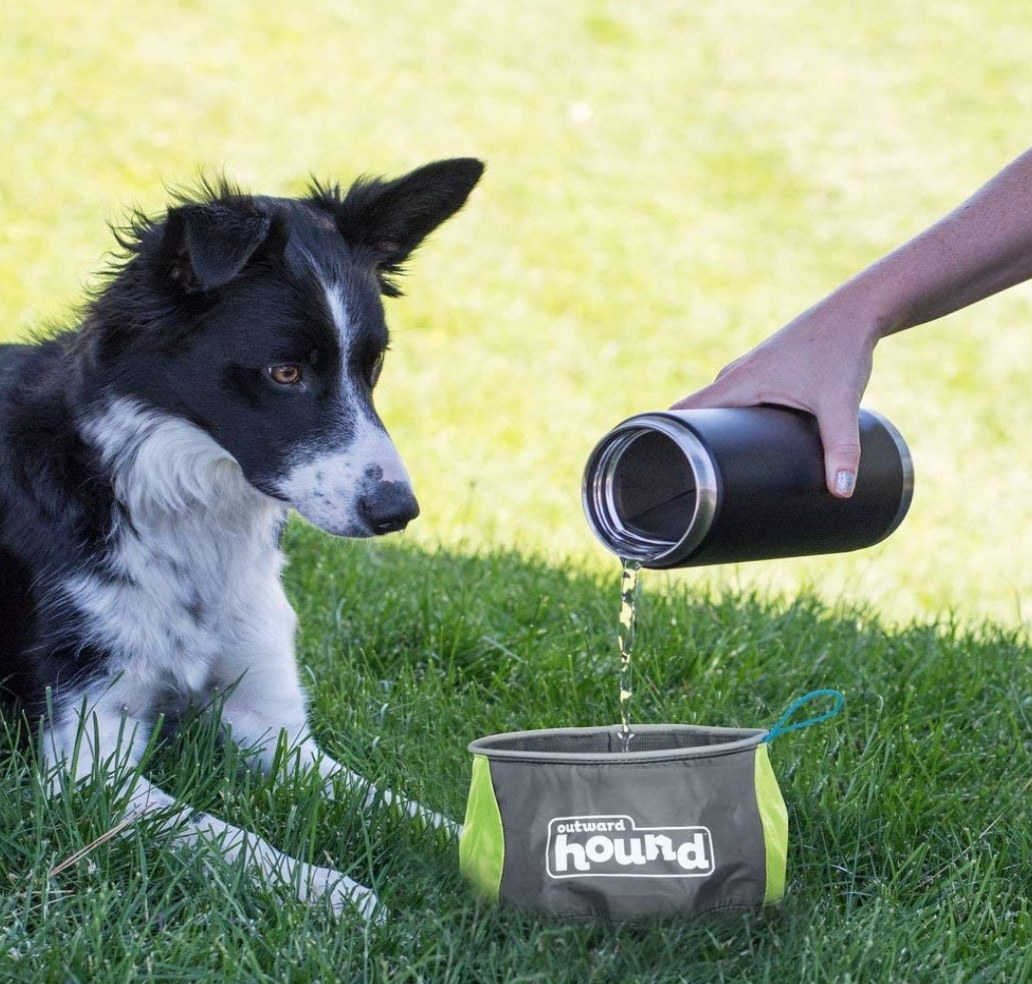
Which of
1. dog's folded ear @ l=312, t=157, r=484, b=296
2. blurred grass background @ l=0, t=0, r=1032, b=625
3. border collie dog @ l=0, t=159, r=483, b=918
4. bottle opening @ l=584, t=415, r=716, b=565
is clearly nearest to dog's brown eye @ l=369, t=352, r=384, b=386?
border collie dog @ l=0, t=159, r=483, b=918

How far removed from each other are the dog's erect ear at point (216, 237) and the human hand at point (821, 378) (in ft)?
3.17

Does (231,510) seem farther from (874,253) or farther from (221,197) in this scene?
(874,253)

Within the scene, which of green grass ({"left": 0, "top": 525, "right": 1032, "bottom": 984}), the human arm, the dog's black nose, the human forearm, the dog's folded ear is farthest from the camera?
the dog's folded ear

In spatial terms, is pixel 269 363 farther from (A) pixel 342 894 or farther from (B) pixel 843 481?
(B) pixel 843 481

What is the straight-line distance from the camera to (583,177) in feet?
43.0

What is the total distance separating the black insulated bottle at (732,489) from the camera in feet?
8.14

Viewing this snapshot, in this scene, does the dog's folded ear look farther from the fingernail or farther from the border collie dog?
the fingernail

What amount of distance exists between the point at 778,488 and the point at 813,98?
13.1 m

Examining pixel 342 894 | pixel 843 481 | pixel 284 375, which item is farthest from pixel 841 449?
pixel 284 375

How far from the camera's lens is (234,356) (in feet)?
10.4

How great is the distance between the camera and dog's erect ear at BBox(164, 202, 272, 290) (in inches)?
113

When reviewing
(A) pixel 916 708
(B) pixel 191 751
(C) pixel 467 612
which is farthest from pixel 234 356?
(A) pixel 916 708

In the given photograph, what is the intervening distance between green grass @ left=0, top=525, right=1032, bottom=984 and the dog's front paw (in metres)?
0.04

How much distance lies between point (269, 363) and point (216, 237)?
0.37m
